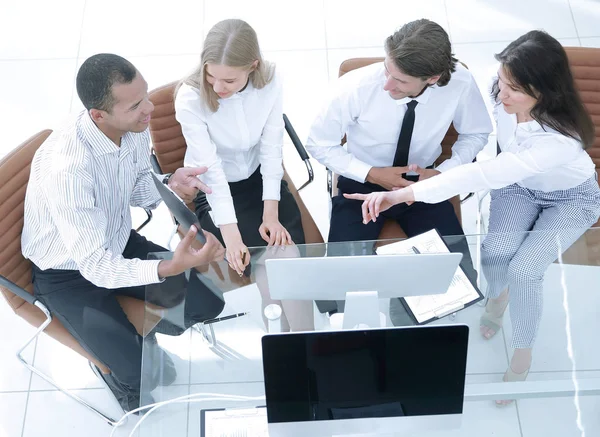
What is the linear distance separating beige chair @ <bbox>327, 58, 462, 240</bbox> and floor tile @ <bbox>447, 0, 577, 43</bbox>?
1.44 meters

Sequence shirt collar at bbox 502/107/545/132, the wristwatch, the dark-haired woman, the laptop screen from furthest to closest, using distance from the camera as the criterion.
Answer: the wristwatch
shirt collar at bbox 502/107/545/132
the dark-haired woman
the laptop screen

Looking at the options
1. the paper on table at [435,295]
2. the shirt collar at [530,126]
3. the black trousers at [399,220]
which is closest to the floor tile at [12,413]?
the black trousers at [399,220]

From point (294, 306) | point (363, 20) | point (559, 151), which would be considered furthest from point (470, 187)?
point (363, 20)

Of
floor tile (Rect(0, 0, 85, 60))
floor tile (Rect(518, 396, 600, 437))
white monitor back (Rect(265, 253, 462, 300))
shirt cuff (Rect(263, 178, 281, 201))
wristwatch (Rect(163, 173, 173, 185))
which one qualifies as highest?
floor tile (Rect(0, 0, 85, 60))

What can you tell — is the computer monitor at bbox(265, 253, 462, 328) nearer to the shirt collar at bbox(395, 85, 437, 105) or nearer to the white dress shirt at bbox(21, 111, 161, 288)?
the white dress shirt at bbox(21, 111, 161, 288)

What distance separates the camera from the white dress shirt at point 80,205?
88.5 inches

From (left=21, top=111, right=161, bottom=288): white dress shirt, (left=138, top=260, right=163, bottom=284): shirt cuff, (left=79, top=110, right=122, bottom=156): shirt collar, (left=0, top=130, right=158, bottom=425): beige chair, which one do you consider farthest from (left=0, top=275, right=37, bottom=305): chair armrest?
(left=79, top=110, right=122, bottom=156): shirt collar

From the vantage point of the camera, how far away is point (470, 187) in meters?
2.49

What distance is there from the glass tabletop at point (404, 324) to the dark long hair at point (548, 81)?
1.24ft

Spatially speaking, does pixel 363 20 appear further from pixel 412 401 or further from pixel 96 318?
pixel 412 401

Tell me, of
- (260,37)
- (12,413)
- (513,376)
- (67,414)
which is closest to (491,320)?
(513,376)

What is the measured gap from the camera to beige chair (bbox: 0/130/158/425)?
7.73ft

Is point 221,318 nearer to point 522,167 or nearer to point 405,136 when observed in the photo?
point 405,136

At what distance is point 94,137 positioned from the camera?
2.34 metres
